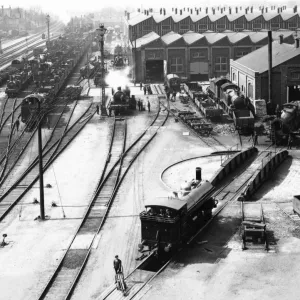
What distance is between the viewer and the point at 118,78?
88250 millimetres

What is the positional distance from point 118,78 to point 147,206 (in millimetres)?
65229

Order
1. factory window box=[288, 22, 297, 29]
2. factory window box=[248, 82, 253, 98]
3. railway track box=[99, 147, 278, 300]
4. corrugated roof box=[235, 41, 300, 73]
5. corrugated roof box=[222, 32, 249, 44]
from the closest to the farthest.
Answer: railway track box=[99, 147, 278, 300]
corrugated roof box=[235, 41, 300, 73]
factory window box=[248, 82, 253, 98]
corrugated roof box=[222, 32, 249, 44]
factory window box=[288, 22, 297, 29]

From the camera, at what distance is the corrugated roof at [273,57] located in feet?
187

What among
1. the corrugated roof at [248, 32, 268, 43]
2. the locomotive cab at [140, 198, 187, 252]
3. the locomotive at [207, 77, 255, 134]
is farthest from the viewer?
the corrugated roof at [248, 32, 268, 43]

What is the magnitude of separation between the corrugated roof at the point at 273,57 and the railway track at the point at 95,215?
48.6 feet

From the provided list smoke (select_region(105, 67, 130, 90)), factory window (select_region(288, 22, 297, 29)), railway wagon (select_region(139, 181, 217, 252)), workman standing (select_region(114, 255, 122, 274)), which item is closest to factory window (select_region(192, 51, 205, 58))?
smoke (select_region(105, 67, 130, 90))

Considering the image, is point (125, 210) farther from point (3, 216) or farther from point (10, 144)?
point (10, 144)

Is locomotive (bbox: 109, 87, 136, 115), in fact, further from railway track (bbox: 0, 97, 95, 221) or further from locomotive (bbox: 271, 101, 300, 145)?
locomotive (bbox: 271, 101, 300, 145)

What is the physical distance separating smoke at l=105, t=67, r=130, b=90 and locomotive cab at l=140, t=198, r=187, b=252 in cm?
5611

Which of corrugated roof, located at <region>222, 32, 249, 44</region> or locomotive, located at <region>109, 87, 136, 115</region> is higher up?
corrugated roof, located at <region>222, 32, 249, 44</region>

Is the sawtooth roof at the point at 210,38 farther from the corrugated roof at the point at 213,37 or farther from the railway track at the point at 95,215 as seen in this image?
the railway track at the point at 95,215

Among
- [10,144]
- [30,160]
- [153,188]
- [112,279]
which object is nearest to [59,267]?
[112,279]

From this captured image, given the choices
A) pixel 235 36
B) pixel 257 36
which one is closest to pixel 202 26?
pixel 235 36

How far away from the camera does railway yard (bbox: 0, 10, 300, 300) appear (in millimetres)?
21984
